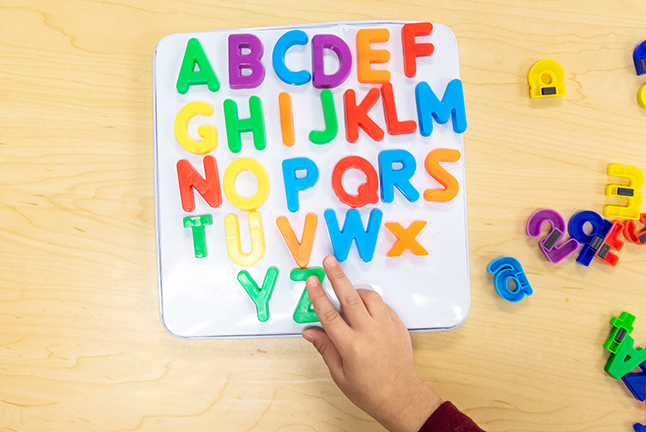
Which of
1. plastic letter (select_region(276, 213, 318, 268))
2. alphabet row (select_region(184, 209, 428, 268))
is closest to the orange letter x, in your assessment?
alphabet row (select_region(184, 209, 428, 268))

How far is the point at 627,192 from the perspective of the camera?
657 millimetres

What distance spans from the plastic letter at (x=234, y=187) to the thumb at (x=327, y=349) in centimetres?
22

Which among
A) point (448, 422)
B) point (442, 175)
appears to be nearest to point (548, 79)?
point (442, 175)

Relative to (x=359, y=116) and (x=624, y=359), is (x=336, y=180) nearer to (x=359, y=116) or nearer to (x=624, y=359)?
(x=359, y=116)

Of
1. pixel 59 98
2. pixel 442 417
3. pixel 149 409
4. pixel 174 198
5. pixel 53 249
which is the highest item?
pixel 59 98

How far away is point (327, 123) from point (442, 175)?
20 centimetres

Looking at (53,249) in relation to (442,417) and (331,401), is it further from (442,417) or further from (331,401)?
(442,417)

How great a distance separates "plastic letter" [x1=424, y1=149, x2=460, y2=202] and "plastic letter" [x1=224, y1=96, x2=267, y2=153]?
10.7 inches

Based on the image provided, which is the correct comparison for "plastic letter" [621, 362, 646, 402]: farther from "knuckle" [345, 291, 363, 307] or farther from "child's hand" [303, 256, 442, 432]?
"knuckle" [345, 291, 363, 307]

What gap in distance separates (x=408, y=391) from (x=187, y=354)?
1.23ft

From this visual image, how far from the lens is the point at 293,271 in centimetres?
62

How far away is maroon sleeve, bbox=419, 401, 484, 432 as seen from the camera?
550mm

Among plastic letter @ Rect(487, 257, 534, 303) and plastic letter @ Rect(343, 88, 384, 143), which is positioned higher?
plastic letter @ Rect(343, 88, 384, 143)

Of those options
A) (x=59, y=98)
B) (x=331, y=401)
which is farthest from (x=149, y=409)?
(x=59, y=98)
